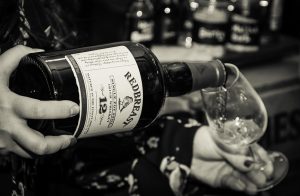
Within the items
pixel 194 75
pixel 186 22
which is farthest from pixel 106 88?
pixel 186 22

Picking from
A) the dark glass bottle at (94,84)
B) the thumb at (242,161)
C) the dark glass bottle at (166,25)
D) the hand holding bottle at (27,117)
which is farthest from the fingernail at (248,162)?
the dark glass bottle at (166,25)

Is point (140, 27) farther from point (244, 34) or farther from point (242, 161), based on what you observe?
point (242, 161)

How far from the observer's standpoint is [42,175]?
2.38ft

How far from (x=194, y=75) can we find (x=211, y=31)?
786 mm

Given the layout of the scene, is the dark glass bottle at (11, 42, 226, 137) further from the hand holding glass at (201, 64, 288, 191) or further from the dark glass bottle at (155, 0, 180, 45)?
the dark glass bottle at (155, 0, 180, 45)

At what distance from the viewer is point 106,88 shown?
0.54 meters

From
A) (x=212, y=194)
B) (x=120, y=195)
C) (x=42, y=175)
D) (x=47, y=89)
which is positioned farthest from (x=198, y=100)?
(x=47, y=89)

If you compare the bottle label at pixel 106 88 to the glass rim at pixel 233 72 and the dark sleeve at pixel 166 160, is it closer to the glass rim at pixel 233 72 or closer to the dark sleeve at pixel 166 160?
the glass rim at pixel 233 72

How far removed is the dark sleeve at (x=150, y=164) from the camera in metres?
0.83

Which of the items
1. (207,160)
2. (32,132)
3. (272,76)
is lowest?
(272,76)

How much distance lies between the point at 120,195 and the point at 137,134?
0.11 metres

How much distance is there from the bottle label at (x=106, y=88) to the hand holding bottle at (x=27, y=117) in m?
0.03

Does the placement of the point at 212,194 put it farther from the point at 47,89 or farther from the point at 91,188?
the point at 47,89

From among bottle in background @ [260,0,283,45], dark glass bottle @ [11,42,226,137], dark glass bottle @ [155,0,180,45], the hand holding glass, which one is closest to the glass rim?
the hand holding glass
